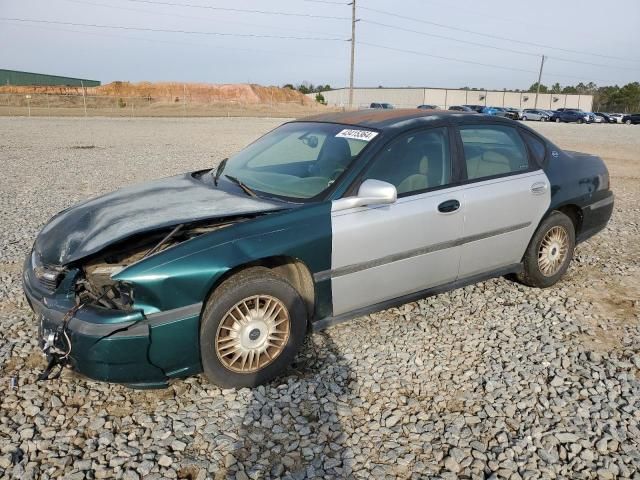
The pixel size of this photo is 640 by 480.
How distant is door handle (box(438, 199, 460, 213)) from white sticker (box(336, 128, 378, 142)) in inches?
27.3

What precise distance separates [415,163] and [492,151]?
86 cm

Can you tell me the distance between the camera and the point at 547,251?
4.43 metres

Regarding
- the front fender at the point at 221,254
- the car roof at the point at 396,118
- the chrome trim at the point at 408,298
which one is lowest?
the chrome trim at the point at 408,298

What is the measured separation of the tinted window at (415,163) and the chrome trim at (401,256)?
42 centimetres

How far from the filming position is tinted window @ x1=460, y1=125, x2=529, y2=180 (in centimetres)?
386

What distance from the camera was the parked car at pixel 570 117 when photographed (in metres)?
43.6

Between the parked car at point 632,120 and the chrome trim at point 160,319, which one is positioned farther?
the parked car at point 632,120

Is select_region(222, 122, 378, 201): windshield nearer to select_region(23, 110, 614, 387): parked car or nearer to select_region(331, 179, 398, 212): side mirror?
select_region(23, 110, 614, 387): parked car

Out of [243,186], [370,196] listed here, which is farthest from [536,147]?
[243,186]

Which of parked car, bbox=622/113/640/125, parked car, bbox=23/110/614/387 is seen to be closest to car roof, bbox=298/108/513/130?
parked car, bbox=23/110/614/387

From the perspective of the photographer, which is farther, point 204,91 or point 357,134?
point 204,91

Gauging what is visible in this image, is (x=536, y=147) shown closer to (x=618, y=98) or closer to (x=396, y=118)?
(x=396, y=118)

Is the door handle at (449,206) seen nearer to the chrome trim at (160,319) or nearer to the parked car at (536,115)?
the chrome trim at (160,319)

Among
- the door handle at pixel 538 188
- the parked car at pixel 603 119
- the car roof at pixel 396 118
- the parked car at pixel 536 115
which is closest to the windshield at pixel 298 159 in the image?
the car roof at pixel 396 118
